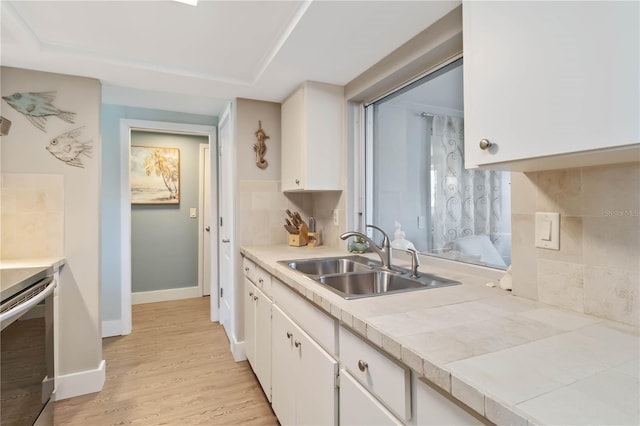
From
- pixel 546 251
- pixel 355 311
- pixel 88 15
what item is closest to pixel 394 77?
pixel 546 251

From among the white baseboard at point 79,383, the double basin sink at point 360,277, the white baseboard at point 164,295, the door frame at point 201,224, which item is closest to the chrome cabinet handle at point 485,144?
the double basin sink at point 360,277

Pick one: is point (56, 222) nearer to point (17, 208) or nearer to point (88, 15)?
point (17, 208)

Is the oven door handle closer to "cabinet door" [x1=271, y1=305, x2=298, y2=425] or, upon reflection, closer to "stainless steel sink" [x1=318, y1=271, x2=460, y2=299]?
"cabinet door" [x1=271, y1=305, x2=298, y2=425]

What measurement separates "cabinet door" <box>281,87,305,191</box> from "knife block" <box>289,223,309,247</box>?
33 centimetres

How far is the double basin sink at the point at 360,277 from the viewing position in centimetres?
138

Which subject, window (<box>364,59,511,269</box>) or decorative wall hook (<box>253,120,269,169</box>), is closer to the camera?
window (<box>364,59,511,269</box>)

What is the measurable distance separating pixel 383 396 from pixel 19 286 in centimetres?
162

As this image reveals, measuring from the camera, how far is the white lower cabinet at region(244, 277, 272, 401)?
187cm

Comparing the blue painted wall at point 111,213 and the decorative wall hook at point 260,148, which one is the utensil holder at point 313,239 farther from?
the blue painted wall at point 111,213

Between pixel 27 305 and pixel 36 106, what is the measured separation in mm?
1326

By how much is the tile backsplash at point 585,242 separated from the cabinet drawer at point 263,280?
4.02 ft

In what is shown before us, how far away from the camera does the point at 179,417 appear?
1.86 metres

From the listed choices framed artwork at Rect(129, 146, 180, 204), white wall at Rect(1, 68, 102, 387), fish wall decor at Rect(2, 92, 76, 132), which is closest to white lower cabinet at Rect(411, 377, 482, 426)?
white wall at Rect(1, 68, 102, 387)

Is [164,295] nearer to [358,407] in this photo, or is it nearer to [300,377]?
[300,377]
